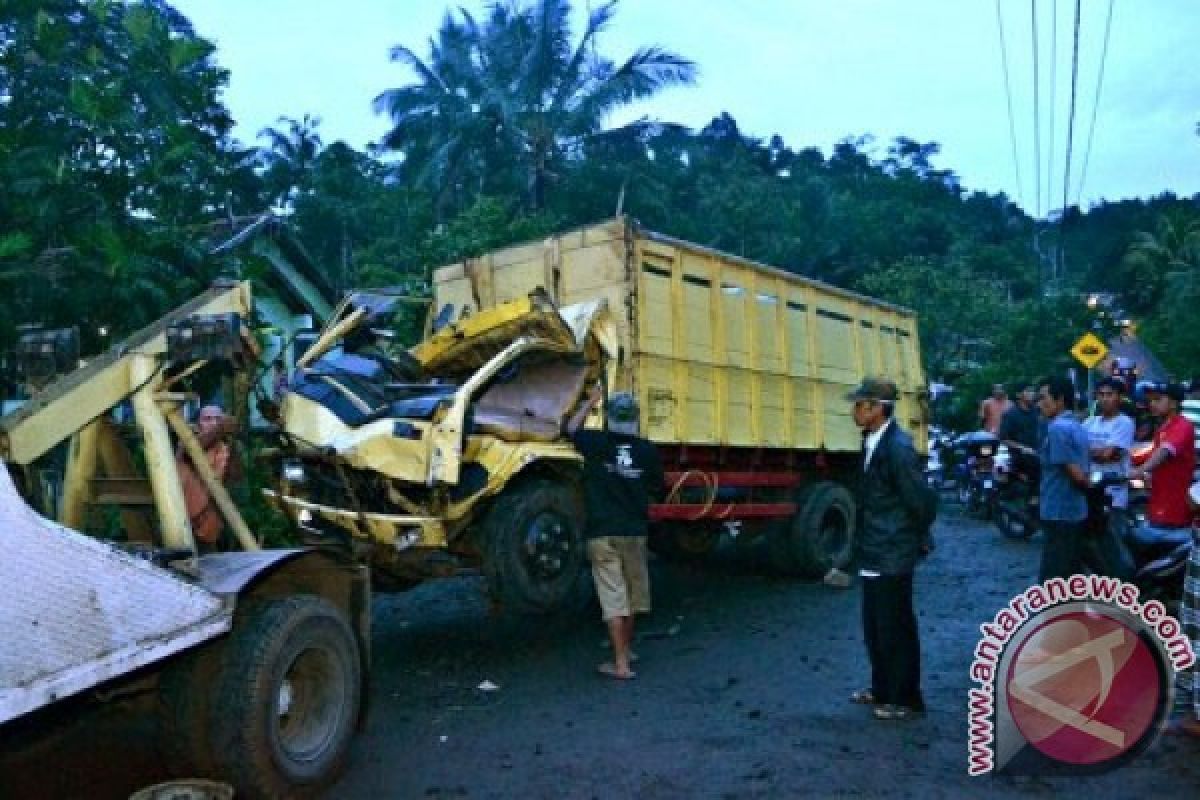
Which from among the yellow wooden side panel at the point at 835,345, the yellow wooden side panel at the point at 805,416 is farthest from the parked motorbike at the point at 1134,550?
the yellow wooden side panel at the point at 835,345

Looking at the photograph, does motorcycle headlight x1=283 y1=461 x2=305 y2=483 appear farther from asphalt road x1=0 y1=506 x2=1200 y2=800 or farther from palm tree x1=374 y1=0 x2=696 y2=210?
palm tree x1=374 y1=0 x2=696 y2=210

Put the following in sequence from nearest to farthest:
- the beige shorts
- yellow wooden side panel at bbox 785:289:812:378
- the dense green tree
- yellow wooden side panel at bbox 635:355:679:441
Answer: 1. the beige shorts
2. yellow wooden side panel at bbox 635:355:679:441
3. yellow wooden side panel at bbox 785:289:812:378
4. the dense green tree

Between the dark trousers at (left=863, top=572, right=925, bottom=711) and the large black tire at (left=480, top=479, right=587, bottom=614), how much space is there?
6.32 ft

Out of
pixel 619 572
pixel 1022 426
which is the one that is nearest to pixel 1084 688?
pixel 619 572

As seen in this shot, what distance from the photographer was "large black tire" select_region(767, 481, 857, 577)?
9.27 metres

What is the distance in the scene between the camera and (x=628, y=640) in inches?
248

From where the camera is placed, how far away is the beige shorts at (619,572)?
616 cm

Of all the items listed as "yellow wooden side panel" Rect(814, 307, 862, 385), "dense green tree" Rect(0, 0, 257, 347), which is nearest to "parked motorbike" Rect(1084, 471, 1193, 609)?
"yellow wooden side panel" Rect(814, 307, 862, 385)

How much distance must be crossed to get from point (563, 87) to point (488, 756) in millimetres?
23917

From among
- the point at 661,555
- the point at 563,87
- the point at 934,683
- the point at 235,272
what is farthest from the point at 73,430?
the point at 563,87

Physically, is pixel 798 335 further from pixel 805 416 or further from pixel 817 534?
pixel 817 534

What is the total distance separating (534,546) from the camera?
6215 millimetres

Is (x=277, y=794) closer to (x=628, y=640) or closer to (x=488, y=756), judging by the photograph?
(x=488, y=756)

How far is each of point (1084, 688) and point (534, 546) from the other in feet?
10.0
